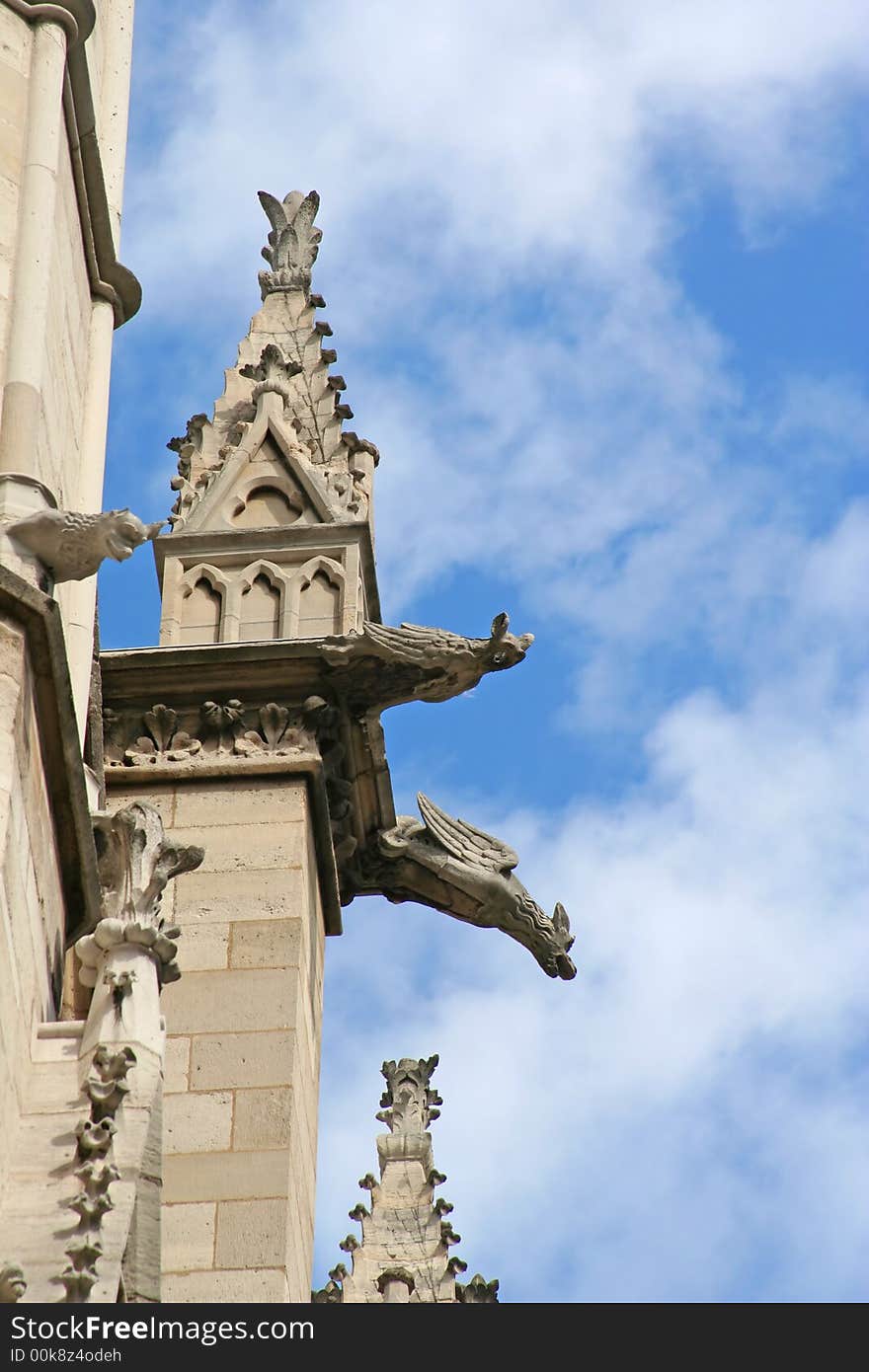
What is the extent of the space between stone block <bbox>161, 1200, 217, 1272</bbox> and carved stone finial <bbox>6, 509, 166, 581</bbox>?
11.4 feet

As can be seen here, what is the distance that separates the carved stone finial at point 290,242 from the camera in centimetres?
1973

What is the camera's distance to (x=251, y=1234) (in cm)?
1472

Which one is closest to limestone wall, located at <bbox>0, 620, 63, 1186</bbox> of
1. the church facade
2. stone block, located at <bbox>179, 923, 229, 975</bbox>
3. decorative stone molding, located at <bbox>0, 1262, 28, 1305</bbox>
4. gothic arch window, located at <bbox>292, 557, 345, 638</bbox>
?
the church facade

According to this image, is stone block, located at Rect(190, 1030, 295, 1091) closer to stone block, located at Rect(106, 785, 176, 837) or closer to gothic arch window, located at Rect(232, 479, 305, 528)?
stone block, located at Rect(106, 785, 176, 837)

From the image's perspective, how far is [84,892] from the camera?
13195 millimetres

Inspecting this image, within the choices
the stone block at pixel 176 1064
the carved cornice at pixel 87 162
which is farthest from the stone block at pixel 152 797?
the carved cornice at pixel 87 162

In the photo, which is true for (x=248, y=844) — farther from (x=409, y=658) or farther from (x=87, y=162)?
(x=87, y=162)

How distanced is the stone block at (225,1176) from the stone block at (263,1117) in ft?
0.20

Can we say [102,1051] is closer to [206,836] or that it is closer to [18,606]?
[18,606]

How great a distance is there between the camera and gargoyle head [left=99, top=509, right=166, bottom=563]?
12.3 metres

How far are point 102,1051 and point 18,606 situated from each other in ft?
5.26

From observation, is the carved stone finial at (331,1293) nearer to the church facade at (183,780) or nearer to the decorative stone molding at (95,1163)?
the church facade at (183,780)

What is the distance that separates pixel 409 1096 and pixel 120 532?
11.6 meters
